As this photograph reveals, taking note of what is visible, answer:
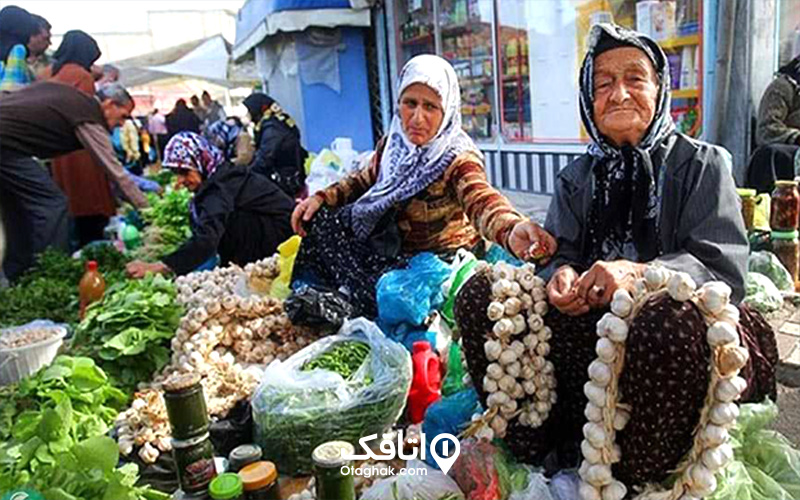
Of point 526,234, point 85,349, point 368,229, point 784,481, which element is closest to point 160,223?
point 85,349

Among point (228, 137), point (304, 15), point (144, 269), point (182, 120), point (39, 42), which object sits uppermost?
point (304, 15)

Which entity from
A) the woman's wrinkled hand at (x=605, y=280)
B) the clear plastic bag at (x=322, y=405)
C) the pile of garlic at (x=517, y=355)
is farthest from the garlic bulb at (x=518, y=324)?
the clear plastic bag at (x=322, y=405)

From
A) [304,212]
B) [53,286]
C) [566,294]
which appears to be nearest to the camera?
[566,294]

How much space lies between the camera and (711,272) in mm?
1555

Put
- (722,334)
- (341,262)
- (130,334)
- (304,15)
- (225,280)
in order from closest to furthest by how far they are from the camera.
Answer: (722,334) < (130,334) < (341,262) < (225,280) < (304,15)

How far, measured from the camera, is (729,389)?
4.37ft

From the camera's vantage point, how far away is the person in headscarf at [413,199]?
2.63 m

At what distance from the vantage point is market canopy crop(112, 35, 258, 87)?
12836 mm

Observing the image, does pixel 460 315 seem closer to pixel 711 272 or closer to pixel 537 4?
pixel 711 272

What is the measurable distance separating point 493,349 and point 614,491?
1.37ft

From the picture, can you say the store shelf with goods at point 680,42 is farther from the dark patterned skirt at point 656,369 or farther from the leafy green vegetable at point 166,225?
the leafy green vegetable at point 166,225

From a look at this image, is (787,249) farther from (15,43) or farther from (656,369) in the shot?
(15,43)

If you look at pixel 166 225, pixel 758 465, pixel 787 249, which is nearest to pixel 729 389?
pixel 758 465

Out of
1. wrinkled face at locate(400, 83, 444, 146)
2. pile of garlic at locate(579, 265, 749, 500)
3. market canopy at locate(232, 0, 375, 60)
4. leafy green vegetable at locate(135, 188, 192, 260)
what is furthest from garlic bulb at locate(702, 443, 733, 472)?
market canopy at locate(232, 0, 375, 60)
